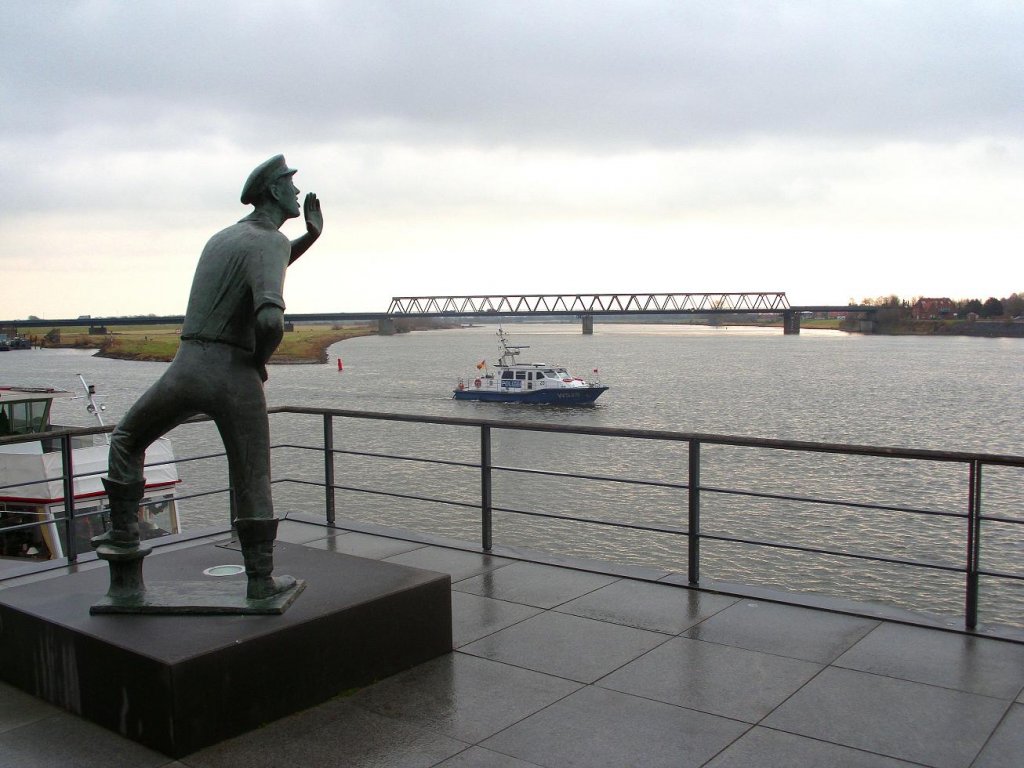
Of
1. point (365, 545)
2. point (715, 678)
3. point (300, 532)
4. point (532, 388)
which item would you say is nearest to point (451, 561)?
point (365, 545)

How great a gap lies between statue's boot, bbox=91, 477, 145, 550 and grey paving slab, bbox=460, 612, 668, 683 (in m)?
1.86

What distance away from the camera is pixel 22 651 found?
4.64 meters

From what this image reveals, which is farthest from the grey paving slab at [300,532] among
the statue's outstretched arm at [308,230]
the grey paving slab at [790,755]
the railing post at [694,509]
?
the grey paving slab at [790,755]

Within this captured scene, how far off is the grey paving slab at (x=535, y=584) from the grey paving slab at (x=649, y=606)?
0.37 feet

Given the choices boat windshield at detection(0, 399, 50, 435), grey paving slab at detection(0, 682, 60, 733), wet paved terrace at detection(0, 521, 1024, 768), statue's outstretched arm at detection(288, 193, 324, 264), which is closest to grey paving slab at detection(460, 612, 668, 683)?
wet paved terrace at detection(0, 521, 1024, 768)

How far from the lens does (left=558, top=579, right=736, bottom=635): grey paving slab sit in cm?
559

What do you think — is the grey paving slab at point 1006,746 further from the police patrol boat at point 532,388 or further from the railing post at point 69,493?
the police patrol boat at point 532,388

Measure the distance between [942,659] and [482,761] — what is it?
8.54 feet

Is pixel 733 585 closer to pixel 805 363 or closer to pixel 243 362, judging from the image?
pixel 243 362

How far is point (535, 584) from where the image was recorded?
6.40 metres

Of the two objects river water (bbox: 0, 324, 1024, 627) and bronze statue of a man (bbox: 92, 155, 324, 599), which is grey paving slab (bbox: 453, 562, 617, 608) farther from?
river water (bbox: 0, 324, 1024, 627)

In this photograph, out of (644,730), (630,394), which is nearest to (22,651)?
(644,730)

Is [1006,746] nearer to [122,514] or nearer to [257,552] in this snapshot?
[257,552]

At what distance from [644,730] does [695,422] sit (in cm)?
3866
